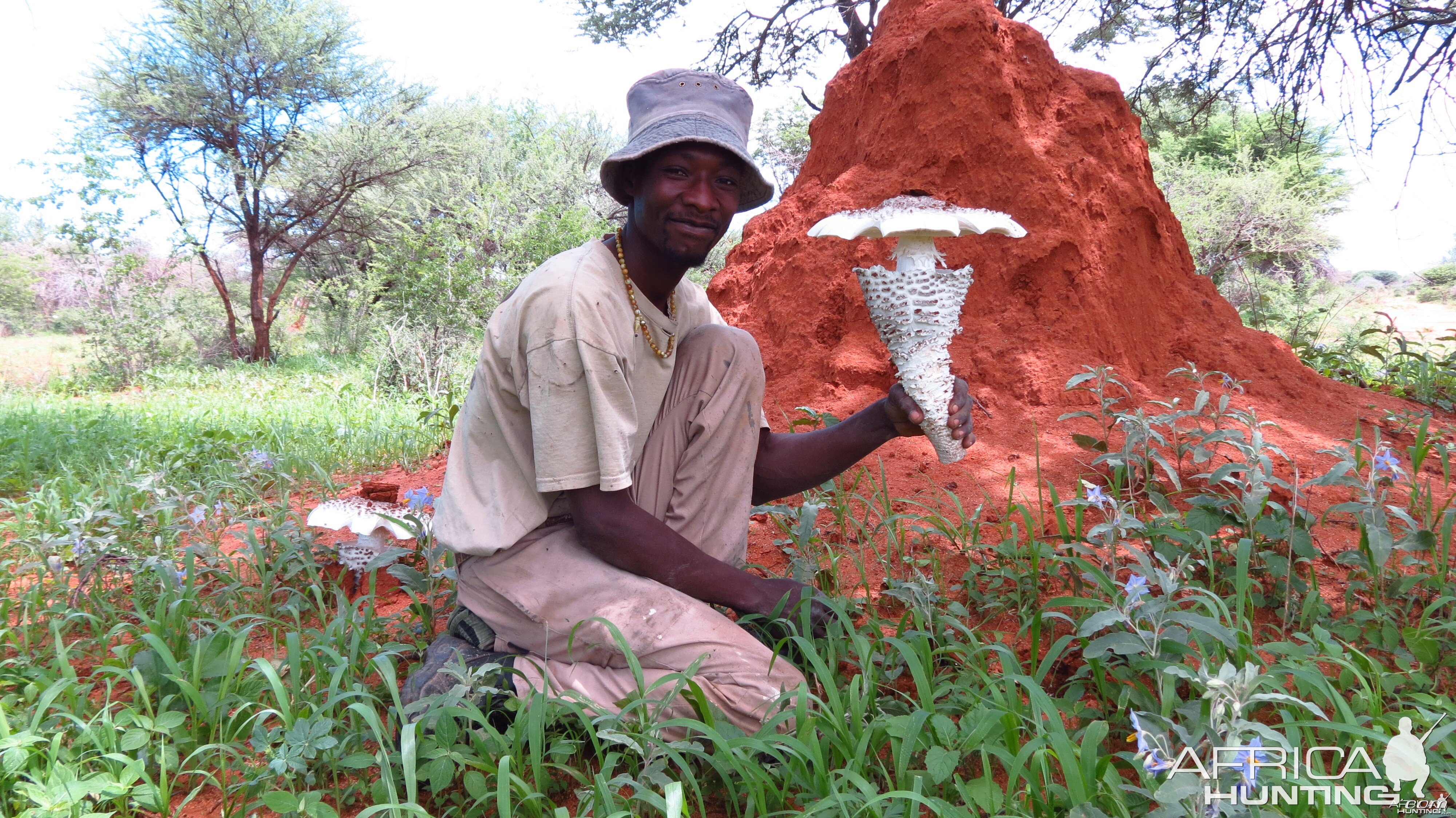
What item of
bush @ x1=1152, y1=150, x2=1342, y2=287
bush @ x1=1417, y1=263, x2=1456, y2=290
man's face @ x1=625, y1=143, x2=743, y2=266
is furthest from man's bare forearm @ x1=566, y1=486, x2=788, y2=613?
bush @ x1=1152, y1=150, x2=1342, y2=287

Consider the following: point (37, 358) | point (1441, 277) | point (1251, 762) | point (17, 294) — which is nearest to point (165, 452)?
point (1251, 762)

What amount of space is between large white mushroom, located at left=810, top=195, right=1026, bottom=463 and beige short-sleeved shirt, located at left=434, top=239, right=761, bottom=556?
1.64 feet

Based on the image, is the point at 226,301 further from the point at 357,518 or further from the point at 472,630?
the point at 472,630

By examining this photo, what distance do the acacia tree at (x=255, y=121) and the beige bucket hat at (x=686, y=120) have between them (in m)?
12.1

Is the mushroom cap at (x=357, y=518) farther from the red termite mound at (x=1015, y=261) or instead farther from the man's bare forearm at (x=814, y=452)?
the red termite mound at (x=1015, y=261)

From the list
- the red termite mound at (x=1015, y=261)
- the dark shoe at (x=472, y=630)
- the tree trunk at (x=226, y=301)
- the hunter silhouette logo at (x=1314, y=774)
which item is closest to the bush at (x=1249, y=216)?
the red termite mound at (x=1015, y=261)

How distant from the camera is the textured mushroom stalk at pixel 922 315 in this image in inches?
69.8

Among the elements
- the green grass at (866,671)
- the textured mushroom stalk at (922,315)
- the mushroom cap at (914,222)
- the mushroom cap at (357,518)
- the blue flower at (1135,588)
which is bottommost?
the green grass at (866,671)

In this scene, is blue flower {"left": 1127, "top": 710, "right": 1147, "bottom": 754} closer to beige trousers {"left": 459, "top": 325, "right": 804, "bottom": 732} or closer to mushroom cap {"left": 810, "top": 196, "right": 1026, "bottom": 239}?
beige trousers {"left": 459, "top": 325, "right": 804, "bottom": 732}

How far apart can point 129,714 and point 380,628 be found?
580 mm

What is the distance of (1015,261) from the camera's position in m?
3.25

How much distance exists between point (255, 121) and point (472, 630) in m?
13.7

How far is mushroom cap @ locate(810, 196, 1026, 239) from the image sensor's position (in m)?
1.68

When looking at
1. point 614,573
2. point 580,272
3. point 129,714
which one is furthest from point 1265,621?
point 129,714
